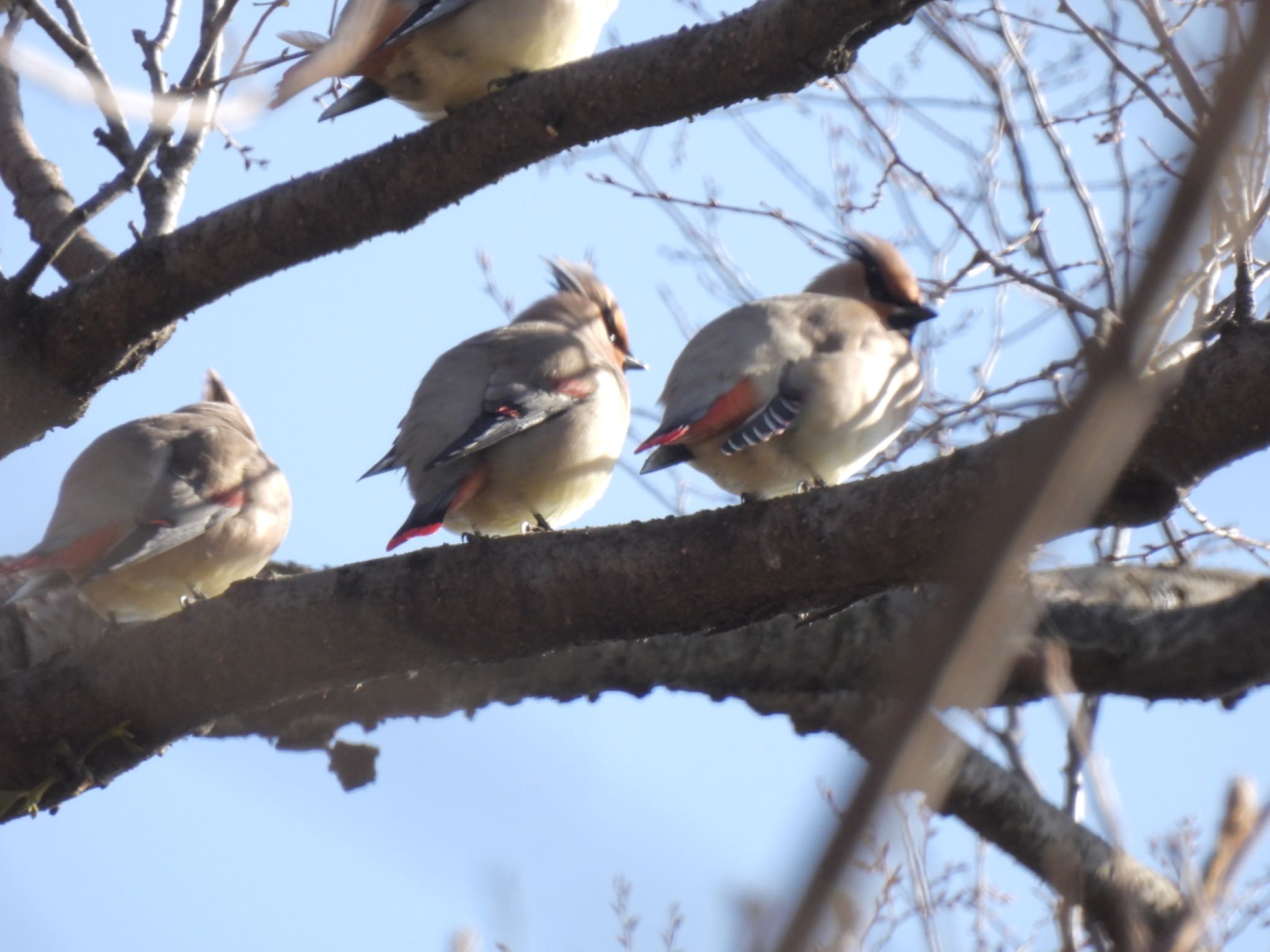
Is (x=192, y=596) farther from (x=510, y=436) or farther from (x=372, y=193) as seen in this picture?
A: (x=372, y=193)

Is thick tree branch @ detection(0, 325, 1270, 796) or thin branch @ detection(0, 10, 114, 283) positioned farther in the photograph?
thin branch @ detection(0, 10, 114, 283)

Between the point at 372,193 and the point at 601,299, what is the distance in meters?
1.92

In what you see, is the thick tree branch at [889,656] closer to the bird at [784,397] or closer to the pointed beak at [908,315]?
the bird at [784,397]

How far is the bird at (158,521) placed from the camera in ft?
14.3

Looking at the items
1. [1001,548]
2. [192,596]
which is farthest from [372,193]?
[1001,548]

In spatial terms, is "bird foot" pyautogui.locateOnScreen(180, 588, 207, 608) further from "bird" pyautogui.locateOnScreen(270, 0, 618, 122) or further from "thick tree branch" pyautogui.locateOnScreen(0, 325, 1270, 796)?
"bird" pyautogui.locateOnScreen(270, 0, 618, 122)

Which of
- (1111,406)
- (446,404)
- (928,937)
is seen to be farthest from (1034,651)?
(1111,406)

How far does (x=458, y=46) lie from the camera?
14.2ft

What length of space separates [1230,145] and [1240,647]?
3.49 m

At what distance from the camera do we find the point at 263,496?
4.70 metres

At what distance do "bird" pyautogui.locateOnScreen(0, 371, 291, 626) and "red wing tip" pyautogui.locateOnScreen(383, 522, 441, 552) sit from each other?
2.37 feet

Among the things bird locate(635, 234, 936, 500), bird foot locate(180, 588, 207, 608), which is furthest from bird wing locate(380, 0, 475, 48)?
bird foot locate(180, 588, 207, 608)

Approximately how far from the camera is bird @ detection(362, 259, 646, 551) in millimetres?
4230

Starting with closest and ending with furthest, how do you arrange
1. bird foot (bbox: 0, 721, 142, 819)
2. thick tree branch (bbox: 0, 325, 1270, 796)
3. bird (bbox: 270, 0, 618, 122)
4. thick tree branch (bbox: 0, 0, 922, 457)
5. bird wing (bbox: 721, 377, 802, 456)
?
thick tree branch (bbox: 0, 325, 1270, 796), thick tree branch (bbox: 0, 0, 922, 457), bird foot (bbox: 0, 721, 142, 819), bird wing (bbox: 721, 377, 802, 456), bird (bbox: 270, 0, 618, 122)
